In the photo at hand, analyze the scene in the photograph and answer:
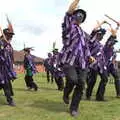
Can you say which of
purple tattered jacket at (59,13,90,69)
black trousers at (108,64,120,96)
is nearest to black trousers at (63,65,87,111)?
purple tattered jacket at (59,13,90,69)

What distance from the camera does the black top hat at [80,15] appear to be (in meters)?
12.3

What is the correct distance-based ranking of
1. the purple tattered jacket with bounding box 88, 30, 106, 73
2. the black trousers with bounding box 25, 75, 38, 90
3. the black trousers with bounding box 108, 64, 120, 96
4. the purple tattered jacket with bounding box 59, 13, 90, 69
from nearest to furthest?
the purple tattered jacket with bounding box 59, 13, 90, 69, the purple tattered jacket with bounding box 88, 30, 106, 73, the black trousers with bounding box 108, 64, 120, 96, the black trousers with bounding box 25, 75, 38, 90

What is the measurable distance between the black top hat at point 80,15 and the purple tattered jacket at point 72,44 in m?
0.14

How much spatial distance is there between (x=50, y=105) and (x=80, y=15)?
9.25ft

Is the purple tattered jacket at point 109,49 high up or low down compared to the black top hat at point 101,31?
down

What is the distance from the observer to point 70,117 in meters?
11.9

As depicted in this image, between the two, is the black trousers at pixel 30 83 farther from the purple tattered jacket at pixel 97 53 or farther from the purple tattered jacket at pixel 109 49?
the purple tattered jacket at pixel 97 53

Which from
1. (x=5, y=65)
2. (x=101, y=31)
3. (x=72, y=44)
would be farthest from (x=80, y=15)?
(x=101, y=31)

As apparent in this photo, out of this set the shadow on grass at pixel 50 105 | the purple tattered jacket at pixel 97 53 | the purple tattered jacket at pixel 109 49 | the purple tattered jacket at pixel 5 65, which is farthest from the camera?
the purple tattered jacket at pixel 109 49

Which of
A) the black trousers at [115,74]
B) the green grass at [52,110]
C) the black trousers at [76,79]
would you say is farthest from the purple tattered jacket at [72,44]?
the black trousers at [115,74]

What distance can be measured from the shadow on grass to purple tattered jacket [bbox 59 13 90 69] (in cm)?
134

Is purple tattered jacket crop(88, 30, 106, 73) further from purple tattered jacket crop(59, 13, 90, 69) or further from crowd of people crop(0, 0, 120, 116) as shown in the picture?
purple tattered jacket crop(59, 13, 90, 69)

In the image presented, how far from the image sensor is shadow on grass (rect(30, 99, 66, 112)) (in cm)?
1304

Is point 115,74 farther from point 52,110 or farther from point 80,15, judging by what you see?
point 80,15
